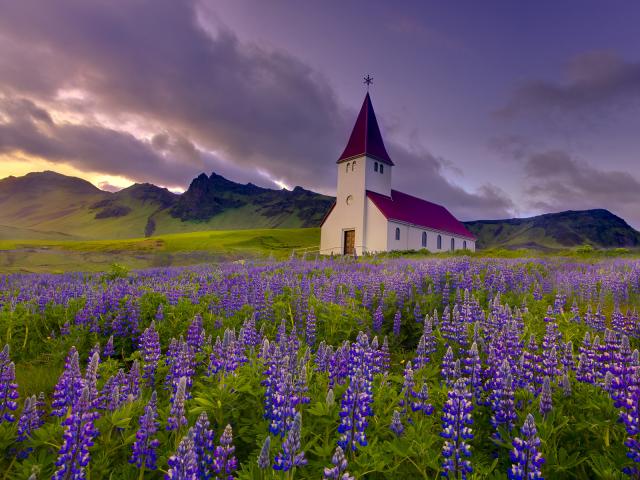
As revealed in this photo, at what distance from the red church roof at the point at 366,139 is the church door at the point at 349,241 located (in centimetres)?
871

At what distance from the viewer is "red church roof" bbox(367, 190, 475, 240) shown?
135ft

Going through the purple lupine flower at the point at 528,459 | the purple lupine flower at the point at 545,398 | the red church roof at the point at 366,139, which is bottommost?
the purple lupine flower at the point at 528,459

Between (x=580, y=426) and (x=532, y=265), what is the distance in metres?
13.0

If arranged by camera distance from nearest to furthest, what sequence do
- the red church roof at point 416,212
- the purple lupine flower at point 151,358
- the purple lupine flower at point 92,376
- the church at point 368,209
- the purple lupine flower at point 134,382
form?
the purple lupine flower at point 92,376, the purple lupine flower at point 134,382, the purple lupine flower at point 151,358, the church at point 368,209, the red church roof at point 416,212

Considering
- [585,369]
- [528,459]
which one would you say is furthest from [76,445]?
[585,369]

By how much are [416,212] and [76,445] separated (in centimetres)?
4750

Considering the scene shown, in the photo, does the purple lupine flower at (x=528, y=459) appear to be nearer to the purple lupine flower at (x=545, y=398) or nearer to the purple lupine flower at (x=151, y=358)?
the purple lupine flower at (x=545, y=398)

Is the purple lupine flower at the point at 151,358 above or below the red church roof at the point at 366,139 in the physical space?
below

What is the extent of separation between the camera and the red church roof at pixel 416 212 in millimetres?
41244

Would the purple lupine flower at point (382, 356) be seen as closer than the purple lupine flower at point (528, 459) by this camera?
No

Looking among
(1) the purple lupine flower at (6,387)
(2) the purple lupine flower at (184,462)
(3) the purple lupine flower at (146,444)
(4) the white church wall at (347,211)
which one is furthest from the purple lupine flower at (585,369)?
(4) the white church wall at (347,211)

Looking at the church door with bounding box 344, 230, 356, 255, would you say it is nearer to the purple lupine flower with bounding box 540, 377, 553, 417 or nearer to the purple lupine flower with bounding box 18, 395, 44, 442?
the purple lupine flower with bounding box 540, 377, 553, 417

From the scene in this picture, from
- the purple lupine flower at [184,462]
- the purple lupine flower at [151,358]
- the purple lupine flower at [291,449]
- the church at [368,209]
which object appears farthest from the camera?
the church at [368,209]

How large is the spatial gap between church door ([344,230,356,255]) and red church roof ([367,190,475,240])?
4572 millimetres
